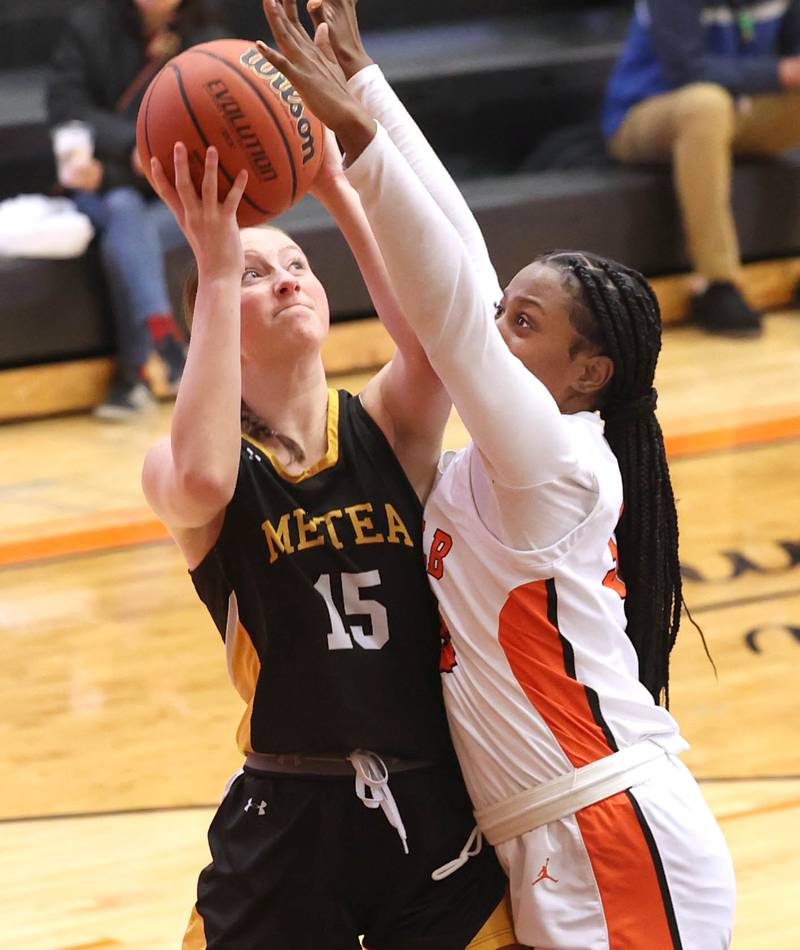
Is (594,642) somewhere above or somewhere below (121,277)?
above

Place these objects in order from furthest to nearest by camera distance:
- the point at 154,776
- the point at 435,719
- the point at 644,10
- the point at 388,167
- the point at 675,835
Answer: the point at 644,10
the point at 154,776
the point at 435,719
the point at 675,835
the point at 388,167

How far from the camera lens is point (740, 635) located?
3.70 meters

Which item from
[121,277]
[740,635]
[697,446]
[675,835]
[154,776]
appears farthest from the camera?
[121,277]

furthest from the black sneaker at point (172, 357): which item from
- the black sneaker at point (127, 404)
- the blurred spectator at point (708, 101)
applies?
the blurred spectator at point (708, 101)

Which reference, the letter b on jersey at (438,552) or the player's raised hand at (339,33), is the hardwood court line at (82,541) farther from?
the player's raised hand at (339,33)

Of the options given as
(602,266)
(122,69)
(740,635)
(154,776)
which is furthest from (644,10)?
(602,266)

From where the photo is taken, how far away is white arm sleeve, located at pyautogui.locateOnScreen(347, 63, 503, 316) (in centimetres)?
170

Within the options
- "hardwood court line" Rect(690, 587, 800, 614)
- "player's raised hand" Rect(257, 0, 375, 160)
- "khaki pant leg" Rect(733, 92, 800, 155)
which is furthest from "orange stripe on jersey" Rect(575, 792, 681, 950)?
"khaki pant leg" Rect(733, 92, 800, 155)

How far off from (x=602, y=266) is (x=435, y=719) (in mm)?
578

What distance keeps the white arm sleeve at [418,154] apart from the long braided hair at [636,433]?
0.12 m

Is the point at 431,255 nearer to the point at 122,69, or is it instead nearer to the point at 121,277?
the point at 121,277

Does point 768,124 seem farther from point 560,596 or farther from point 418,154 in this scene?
point 560,596

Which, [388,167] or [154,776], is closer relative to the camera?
[388,167]

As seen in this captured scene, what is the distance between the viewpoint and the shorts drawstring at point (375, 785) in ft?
5.80
